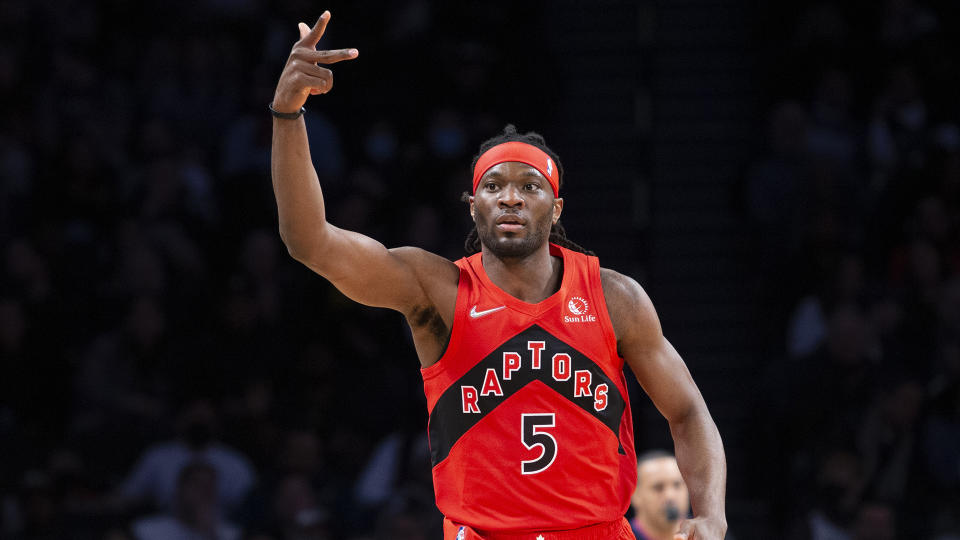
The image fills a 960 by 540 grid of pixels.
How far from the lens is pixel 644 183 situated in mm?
9453

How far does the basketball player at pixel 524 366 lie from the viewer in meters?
3.81

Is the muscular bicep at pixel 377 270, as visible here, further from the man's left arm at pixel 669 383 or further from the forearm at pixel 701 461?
the forearm at pixel 701 461

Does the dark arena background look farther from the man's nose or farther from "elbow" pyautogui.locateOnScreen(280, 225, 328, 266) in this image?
"elbow" pyautogui.locateOnScreen(280, 225, 328, 266)

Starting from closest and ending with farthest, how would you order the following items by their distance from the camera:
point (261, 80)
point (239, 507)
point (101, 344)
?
point (239, 507) → point (101, 344) → point (261, 80)

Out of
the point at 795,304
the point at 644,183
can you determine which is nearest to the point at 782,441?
the point at 795,304

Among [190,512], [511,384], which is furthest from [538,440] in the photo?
[190,512]

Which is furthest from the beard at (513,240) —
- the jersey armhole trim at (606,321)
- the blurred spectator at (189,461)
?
the blurred spectator at (189,461)

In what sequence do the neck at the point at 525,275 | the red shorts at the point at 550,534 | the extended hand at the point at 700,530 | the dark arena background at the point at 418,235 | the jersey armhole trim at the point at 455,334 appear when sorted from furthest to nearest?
1. the dark arena background at the point at 418,235
2. the neck at the point at 525,275
3. the jersey armhole trim at the point at 455,334
4. the red shorts at the point at 550,534
5. the extended hand at the point at 700,530

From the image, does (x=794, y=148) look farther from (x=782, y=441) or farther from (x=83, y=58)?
(x=83, y=58)

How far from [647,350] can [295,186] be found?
1.26 m

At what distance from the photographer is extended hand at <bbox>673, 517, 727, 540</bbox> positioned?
144 inches

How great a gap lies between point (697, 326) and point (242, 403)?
3.41 m

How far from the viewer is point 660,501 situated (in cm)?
635

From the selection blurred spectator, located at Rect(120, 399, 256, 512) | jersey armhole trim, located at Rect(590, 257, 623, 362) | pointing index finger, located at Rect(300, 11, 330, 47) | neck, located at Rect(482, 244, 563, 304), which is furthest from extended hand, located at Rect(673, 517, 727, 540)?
blurred spectator, located at Rect(120, 399, 256, 512)
